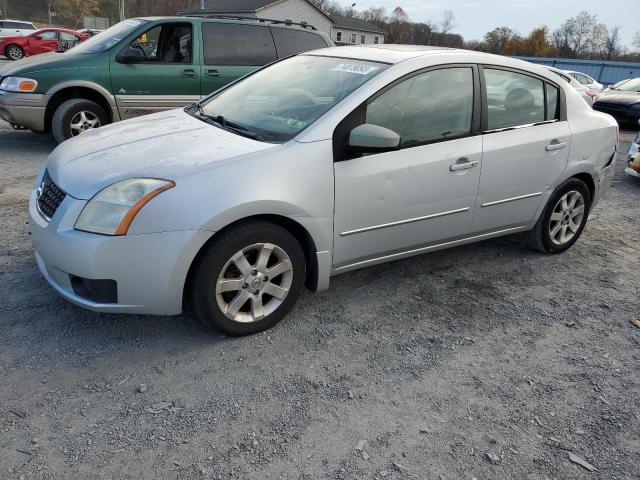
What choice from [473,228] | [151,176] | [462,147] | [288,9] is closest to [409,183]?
[462,147]

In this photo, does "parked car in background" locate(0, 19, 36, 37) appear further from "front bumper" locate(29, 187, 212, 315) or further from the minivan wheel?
the minivan wheel

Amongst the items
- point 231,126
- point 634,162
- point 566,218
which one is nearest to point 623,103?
point 634,162

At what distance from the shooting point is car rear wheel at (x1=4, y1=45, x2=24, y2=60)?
22514 millimetres

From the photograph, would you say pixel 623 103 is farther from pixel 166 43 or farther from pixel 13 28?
pixel 13 28

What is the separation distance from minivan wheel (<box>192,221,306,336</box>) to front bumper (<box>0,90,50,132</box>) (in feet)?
17.1

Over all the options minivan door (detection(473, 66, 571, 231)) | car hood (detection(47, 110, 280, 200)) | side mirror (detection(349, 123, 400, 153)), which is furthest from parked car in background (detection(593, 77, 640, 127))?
car hood (detection(47, 110, 280, 200))

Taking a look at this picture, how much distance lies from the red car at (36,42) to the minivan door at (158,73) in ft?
58.9

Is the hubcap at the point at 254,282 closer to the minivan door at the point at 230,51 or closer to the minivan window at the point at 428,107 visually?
the minivan window at the point at 428,107

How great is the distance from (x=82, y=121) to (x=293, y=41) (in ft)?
10.9

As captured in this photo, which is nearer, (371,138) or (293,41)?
(371,138)

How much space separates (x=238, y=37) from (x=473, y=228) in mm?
5318

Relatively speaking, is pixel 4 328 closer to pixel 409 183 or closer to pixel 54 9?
pixel 409 183

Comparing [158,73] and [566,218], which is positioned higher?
[158,73]

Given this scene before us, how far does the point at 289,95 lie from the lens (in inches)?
143
